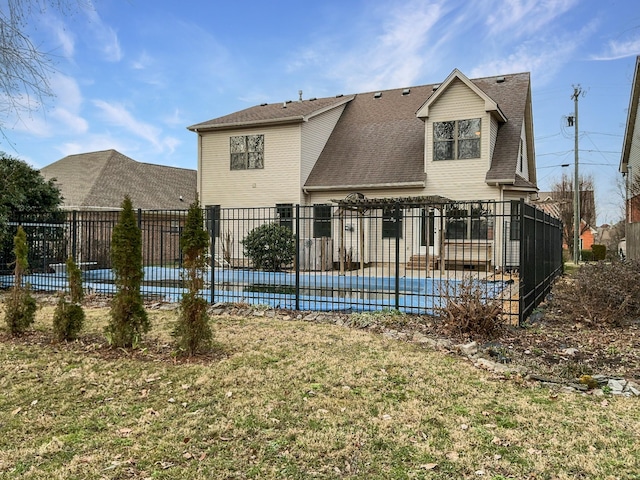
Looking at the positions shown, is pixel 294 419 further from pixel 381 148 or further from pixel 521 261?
pixel 381 148

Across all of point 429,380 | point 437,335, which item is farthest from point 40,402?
point 437,335

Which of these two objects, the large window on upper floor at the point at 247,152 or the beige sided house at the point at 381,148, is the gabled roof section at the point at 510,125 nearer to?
the beige sided house at the point at 381,148

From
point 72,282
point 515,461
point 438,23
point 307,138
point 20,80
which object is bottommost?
point 515,461

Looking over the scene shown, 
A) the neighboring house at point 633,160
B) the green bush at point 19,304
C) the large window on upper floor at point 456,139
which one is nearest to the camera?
the green bush at point 19,304

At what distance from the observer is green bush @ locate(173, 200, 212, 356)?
5.57 m

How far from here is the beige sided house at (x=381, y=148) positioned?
1603cm

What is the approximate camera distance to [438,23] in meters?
12.1

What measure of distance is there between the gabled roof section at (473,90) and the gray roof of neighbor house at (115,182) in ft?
47.4

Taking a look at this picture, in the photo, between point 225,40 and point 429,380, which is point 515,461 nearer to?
point 429,380

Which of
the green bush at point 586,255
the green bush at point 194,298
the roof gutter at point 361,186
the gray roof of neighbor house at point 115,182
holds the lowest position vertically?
the green bush at point 586,255

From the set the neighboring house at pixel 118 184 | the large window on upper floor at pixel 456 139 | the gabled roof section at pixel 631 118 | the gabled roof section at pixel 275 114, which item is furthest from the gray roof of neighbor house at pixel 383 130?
the neighboring house at pixel 118 184

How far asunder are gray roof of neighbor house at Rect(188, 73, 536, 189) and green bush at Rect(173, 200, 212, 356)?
39.4 feet

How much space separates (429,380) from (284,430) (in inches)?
74.1

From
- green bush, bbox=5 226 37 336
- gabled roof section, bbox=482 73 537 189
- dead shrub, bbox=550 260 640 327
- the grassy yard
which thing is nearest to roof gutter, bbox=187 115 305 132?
gabled roof section, bbox=482 73 537 189
